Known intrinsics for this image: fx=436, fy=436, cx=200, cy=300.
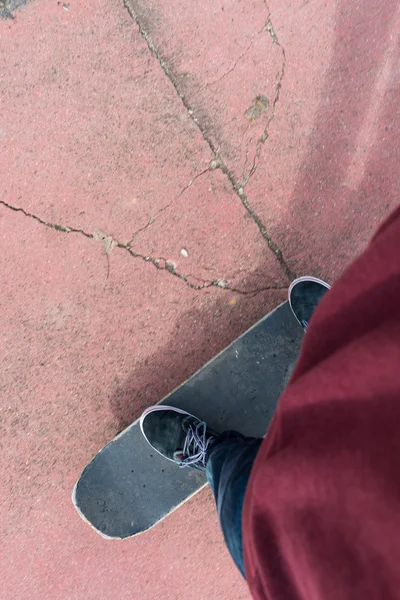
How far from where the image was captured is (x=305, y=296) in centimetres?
155

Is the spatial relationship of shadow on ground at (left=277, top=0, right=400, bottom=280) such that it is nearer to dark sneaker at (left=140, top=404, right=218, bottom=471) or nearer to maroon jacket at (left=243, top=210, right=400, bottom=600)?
dark sneaker at (left=140, top=404, right=218, bottom=471)

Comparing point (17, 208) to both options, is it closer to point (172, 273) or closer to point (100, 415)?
point (172, 273)

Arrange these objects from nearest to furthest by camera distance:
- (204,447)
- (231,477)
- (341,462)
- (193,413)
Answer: (341,462) < (231,477) < (204,447) < (193,413)

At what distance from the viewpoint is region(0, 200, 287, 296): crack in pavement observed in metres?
1.56

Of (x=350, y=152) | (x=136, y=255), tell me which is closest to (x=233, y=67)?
(x=350, y=152)

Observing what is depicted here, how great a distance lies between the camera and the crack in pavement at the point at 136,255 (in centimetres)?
156

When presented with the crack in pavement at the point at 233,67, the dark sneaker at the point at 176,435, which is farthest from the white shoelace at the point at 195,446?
the crack in pavement at the point at 233,67

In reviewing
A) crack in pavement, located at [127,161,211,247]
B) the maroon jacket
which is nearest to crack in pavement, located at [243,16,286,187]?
crack in pavement, located at [127,161,211,247]

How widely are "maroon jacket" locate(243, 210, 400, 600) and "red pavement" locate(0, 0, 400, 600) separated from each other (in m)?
0.81

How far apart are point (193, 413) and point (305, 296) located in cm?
58

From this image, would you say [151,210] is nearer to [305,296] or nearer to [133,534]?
[305,296]

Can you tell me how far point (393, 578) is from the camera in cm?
61

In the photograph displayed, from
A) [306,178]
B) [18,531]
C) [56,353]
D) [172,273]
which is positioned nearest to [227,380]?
[172,273]

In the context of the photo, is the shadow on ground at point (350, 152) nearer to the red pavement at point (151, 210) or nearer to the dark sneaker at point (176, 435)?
the red pavement at point (151, 210)
